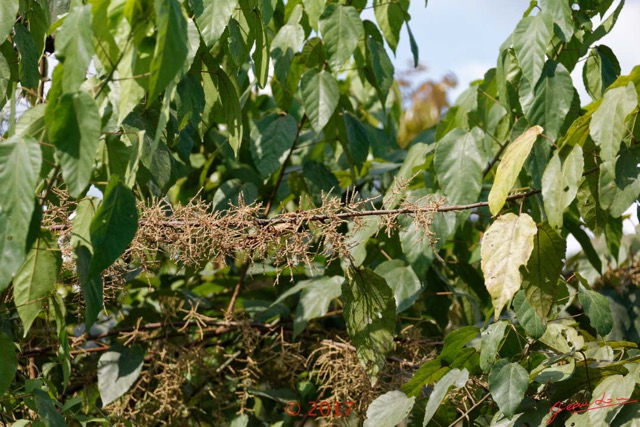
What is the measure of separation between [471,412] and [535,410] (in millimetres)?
180

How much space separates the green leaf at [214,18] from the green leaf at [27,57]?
0.84 ft

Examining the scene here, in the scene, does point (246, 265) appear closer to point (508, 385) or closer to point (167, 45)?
point (508, 385)

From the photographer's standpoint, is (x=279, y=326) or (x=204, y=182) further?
(x=204, y=182)

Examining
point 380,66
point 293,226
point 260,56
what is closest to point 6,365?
point 293,226

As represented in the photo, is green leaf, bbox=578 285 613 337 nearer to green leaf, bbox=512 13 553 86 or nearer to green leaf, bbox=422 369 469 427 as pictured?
green leaf, bbox=422 369 469 427

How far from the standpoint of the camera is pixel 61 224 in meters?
1.09

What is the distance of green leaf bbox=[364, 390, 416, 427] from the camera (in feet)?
4.09

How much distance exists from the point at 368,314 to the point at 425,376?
0.12m

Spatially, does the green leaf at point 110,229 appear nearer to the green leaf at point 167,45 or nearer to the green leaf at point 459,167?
the green leaf at point 167,45

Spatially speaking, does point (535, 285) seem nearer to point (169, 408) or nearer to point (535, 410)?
point (535, 410)

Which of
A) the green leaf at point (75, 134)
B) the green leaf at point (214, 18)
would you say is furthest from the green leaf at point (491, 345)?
the green leaf at point (75, 134)

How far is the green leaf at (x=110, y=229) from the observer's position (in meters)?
0.82

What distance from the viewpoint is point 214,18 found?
1049 millimetres

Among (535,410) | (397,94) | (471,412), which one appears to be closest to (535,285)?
(535,410)
